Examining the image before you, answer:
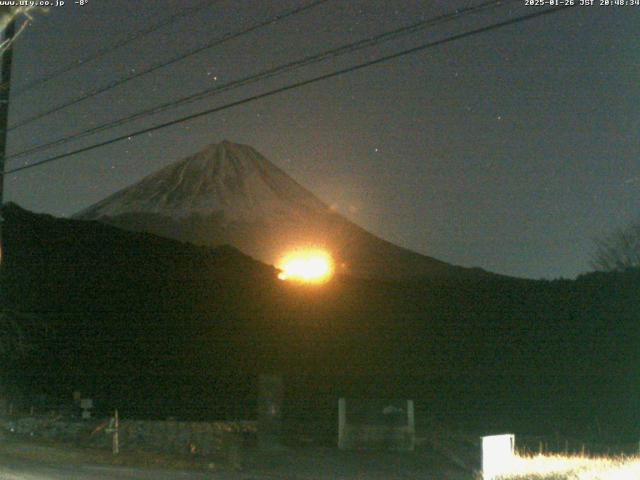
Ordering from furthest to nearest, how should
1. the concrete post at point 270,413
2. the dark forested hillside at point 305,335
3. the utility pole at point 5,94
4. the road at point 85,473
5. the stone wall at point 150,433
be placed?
the dark forested hillside at point 305,335
the concrete post at point 270,413
the stone wall at point 150,433
the utility pole at point 5,94
the road at point 85,473

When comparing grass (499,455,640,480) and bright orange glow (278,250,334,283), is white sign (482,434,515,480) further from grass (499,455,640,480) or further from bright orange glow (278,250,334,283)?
bright orange glow (278,250,334,283)

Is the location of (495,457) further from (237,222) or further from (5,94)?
(237,222)

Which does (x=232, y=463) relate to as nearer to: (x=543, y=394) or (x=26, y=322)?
(x=26, y=322)

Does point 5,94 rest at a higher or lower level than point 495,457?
higher

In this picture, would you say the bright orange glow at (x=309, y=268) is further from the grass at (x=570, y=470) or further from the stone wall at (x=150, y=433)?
the grass at (x=570, y=470)

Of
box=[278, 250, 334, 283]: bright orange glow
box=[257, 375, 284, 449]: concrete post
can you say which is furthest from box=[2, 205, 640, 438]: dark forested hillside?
box=[257, 375, 284, 449]: concrete post

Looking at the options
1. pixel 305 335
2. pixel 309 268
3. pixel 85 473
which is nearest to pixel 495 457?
pixel 85 473

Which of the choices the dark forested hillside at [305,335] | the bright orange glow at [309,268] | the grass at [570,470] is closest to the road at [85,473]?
the grass at [570,470]
